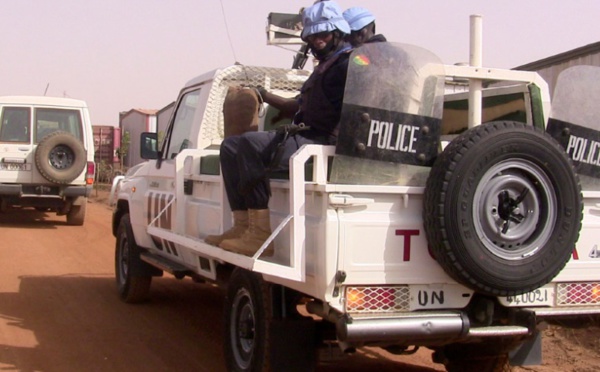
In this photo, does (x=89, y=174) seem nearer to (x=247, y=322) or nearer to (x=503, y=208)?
(x=247, y=322)

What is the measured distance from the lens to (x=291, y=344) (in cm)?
467

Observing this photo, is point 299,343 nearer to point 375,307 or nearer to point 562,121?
point 375,307

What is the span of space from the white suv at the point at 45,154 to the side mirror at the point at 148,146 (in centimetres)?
785

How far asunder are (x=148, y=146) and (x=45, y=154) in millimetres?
7994

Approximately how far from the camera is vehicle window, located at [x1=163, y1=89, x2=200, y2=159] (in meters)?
7.09

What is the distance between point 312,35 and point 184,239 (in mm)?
1754

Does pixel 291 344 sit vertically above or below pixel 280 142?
below

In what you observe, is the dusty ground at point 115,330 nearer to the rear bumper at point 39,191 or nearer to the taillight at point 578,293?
the taillight at point 578,293

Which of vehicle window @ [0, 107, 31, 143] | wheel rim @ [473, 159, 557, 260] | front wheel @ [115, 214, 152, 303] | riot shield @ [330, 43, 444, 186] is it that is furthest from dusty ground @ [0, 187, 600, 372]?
vehicle window @ [0, 107, 31, 143]

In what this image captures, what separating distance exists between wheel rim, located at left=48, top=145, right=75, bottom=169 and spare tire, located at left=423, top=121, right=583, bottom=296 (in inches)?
475

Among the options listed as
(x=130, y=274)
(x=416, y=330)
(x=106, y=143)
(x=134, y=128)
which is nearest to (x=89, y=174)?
(x=130, y=274)

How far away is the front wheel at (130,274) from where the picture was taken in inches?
321

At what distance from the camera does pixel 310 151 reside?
4.23 m

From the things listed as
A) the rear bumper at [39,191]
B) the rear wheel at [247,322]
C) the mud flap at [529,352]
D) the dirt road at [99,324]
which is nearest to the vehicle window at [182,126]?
the dirt road at [99,324]
